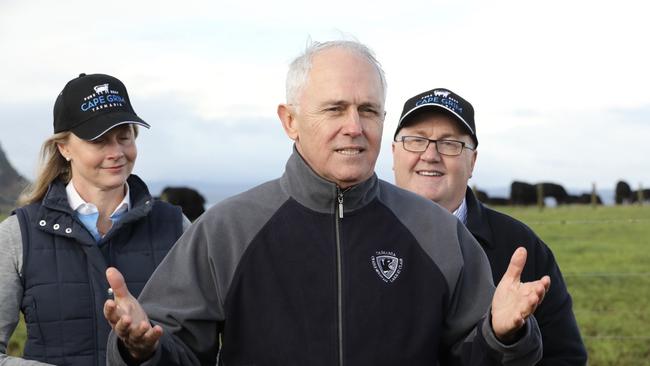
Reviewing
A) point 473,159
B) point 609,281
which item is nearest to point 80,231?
point 473,159

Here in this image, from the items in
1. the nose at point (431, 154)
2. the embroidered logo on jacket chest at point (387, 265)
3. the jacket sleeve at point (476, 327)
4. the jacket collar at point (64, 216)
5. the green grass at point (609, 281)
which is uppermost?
the nose at point (431, 154)

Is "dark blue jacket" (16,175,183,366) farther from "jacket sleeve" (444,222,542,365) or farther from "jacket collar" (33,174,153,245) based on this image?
"jacket sleeve" (444,222,542,365)

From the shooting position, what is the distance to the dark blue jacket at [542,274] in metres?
3.51

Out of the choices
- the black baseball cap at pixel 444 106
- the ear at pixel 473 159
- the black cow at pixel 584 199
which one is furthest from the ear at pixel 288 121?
the black cow at pixel 584 199

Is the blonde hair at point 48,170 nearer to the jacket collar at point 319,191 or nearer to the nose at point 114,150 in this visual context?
the nose at point 114,150

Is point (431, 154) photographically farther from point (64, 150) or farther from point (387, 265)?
point (64, 150)

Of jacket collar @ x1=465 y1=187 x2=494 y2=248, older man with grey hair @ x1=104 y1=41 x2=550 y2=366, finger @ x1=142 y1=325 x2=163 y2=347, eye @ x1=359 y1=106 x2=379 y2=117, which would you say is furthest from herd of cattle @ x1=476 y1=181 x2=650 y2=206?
finger @ x1=142 y1=325 x2=163 y2=347

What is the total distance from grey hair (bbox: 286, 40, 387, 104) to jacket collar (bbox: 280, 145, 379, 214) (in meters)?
0.20

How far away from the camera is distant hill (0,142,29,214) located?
4.42 meters

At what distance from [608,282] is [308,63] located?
1177cm

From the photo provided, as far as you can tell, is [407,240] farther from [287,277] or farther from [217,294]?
[217,294]

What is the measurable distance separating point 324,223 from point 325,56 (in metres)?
0.49

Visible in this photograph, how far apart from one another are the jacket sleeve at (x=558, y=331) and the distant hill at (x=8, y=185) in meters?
2.21

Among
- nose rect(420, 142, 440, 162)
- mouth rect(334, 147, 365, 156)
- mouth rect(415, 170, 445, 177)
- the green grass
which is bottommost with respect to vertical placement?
the green grass
